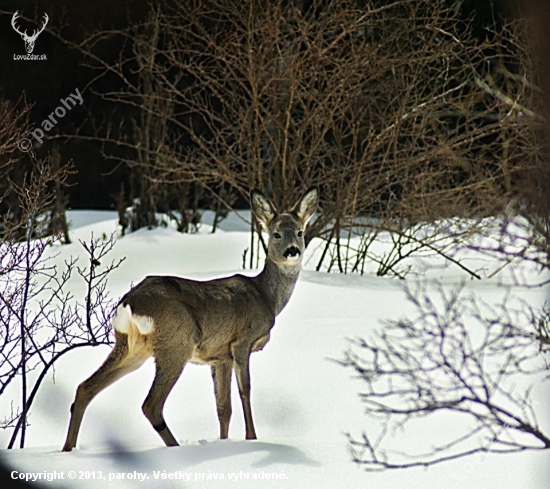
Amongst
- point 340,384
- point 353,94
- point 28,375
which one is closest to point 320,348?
point 340,384

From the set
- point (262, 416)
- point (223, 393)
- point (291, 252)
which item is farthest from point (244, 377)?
point (262, 416)

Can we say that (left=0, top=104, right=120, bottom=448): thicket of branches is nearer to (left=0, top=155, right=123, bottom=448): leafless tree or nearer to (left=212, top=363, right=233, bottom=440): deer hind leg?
(left=0, top=155, right=123, bottom=448): leafless tree

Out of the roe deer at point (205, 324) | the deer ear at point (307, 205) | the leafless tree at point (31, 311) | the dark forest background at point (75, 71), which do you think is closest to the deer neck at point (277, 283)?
the roe deer at point (205, 324)

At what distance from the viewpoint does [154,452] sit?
466 cm

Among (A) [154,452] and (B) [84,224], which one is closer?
(A) [154,452]

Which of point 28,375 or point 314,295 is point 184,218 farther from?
point 28,375

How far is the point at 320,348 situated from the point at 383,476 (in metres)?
2.57

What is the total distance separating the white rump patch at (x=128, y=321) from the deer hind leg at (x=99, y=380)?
0.18 feet

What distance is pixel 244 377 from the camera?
498 centimetres

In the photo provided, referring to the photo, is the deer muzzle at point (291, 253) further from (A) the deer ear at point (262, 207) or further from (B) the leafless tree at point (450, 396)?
(B) the leafless tree at point (450, 396)

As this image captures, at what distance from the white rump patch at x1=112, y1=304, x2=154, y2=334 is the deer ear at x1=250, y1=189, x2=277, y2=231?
104 cm

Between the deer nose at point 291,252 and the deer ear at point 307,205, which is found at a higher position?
the deer ear at point 307,205

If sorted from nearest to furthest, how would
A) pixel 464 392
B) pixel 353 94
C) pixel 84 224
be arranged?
pixel 464 392
pixel 353 94
pixel 84 224

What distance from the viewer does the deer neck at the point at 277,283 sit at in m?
5.31
